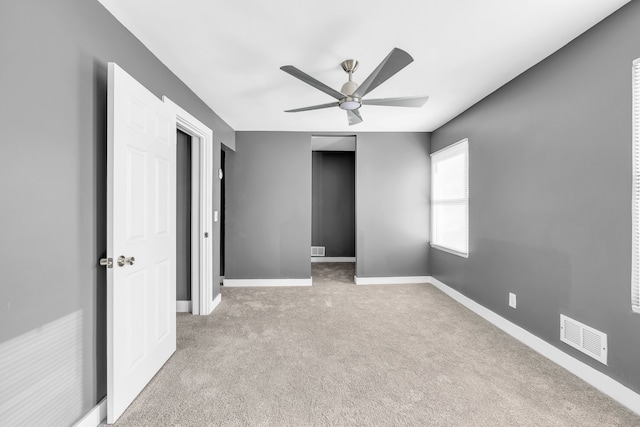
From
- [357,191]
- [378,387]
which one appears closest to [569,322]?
[378,387]

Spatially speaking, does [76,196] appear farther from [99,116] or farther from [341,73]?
[341,73]

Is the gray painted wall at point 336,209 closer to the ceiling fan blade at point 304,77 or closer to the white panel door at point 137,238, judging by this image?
the ceiling fan blade at point 304,77

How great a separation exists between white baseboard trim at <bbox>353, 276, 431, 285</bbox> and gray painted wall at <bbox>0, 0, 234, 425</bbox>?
11.3 ft

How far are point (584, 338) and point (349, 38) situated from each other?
2.66 m

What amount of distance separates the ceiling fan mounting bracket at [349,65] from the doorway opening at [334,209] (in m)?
4.04

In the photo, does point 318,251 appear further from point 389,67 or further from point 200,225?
point 389,67

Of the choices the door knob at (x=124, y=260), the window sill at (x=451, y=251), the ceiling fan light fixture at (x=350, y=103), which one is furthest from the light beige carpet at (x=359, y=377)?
the ceiling fan light fixture at (x=350, y=103)

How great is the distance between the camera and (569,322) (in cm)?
210

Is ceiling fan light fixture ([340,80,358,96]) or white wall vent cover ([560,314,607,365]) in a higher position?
ceiling fan light fixture ([340,80,358,96])

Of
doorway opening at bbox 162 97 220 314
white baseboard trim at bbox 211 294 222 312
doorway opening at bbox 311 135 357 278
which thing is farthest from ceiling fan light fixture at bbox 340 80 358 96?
doorway opening at bbox 311 135 357 278

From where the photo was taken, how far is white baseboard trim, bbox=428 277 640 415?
1712mm

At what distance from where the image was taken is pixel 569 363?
2090 millimetres

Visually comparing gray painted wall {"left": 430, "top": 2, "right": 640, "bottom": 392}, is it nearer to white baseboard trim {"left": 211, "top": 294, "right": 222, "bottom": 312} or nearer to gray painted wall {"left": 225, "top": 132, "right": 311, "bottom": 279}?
gray painted wall {"left": 225, "top": 132, "right": 311, "bottom": 279}

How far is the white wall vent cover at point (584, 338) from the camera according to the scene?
1.87 meters
